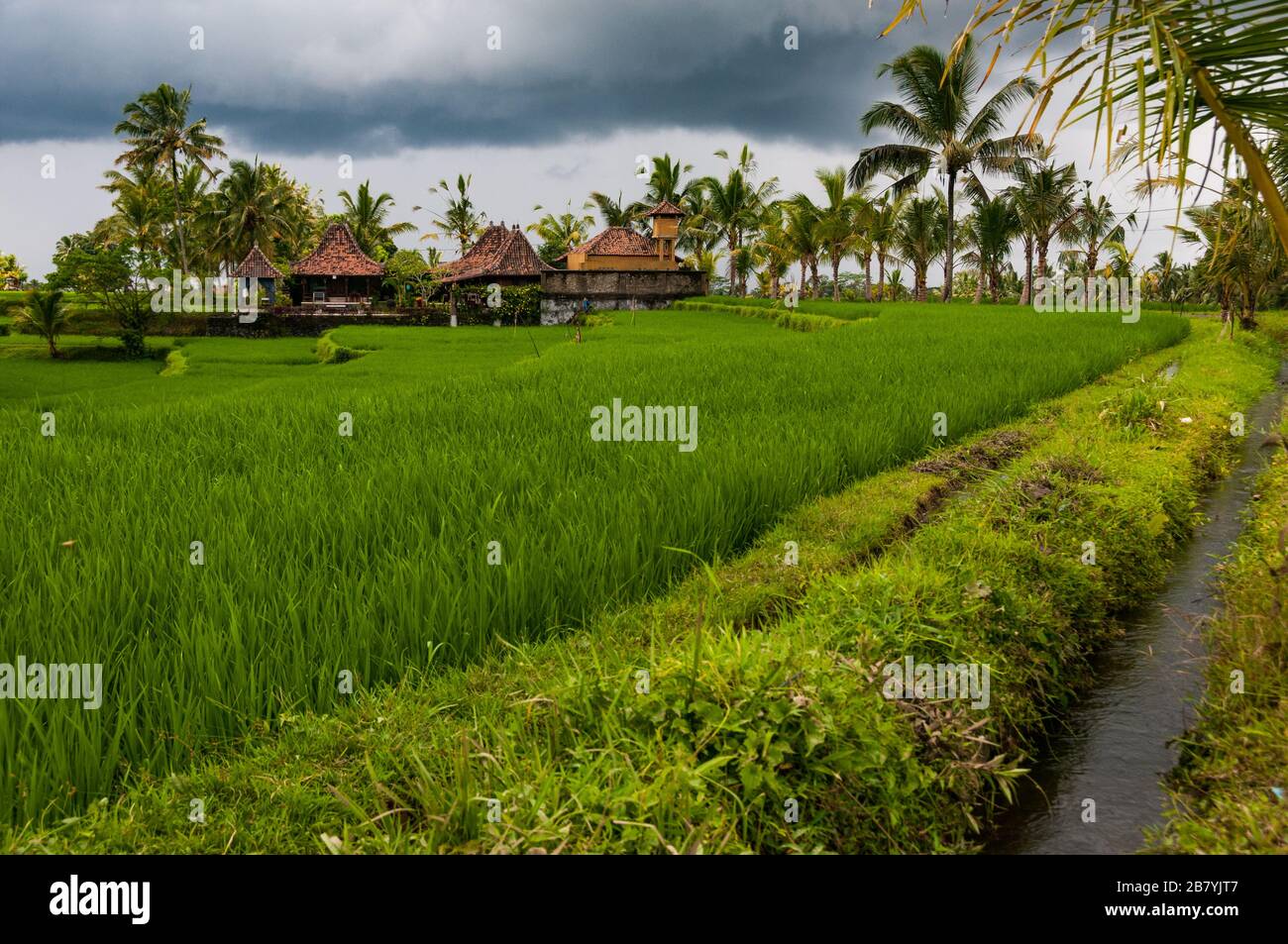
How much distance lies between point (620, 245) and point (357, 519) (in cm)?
A: 3232

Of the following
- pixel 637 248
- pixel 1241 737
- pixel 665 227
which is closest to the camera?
pixel 1241 737

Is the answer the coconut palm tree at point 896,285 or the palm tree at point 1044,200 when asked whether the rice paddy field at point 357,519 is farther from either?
the coconut palm tree at point 896,285

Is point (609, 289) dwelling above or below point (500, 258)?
below

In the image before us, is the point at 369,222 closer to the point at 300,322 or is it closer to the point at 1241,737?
the point at 300,322

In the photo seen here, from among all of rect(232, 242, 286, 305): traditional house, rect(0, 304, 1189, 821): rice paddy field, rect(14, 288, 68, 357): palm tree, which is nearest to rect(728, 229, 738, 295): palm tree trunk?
rect(232, 242, 286, 305): traditional house

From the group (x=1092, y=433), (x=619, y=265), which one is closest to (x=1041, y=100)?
(x=1092, y=433)

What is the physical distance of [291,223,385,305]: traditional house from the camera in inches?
1272

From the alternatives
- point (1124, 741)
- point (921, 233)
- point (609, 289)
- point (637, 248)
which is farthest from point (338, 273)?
point (1124, 741)

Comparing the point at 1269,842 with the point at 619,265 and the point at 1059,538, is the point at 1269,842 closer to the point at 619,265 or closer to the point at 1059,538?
the point at 1059,538

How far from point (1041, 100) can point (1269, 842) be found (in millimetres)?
2069

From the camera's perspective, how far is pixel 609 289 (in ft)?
102

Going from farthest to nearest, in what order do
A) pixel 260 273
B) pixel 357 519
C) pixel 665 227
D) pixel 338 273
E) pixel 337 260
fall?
pixel 260 273 → pixel 665 227 → pixel 337 260 → pixel 338 273 → pixel 357 519

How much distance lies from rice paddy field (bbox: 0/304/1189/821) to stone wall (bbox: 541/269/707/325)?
847 inches
